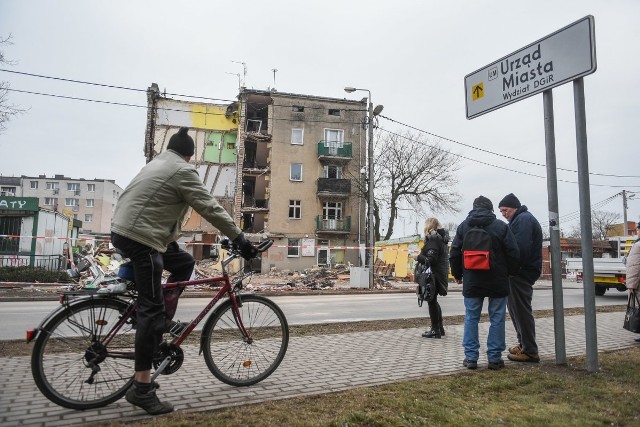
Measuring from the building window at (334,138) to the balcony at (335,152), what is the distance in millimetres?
335

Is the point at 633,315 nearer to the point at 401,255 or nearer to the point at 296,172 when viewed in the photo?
the point at 401,255

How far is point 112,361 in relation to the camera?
3.67 meters

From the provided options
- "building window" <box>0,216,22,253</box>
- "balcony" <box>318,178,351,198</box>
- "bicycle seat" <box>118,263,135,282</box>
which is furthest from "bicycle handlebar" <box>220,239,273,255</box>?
"balcony" <box>318,178,351,198</box>

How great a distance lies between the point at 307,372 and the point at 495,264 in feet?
7.63

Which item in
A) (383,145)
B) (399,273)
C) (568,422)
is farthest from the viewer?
(383,145)

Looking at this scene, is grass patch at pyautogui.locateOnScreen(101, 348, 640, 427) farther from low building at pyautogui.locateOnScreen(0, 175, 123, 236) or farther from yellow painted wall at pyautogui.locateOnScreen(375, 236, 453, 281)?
low building at pyautogui.locateOnScreen(0, 175, 123, 236)

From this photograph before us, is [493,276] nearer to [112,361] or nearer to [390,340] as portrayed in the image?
[390,340]

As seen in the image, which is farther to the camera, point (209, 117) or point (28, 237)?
point (209, 117)

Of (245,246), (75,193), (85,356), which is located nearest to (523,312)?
(245,246)

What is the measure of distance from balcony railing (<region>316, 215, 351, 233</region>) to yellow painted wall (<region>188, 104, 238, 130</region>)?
12.9 meters

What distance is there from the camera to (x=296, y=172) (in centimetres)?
4541

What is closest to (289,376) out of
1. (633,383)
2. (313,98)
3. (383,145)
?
(633,383)

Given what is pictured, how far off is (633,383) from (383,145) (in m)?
39.1

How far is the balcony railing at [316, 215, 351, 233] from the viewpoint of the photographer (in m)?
44.5
